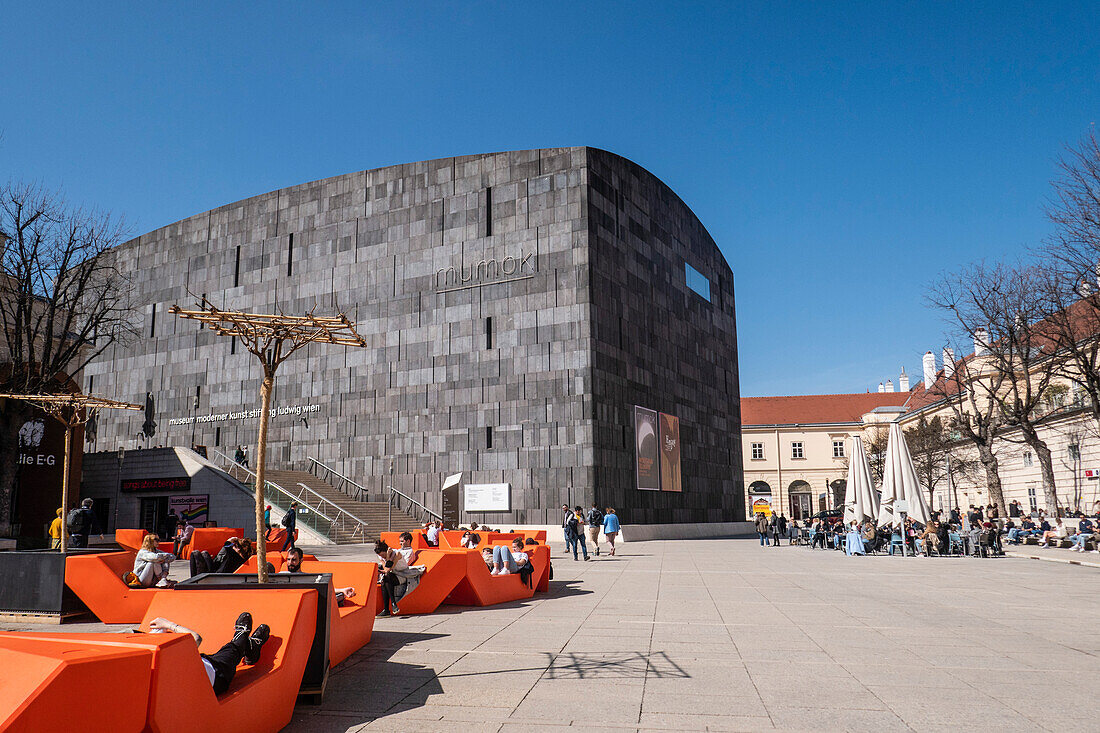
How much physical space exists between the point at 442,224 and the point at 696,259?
677 inches

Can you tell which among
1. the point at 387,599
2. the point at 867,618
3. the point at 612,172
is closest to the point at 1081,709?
the point at 867,618

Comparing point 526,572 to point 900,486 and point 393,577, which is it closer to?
point 393,577

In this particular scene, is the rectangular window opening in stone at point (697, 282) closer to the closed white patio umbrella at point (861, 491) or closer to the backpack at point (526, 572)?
the closed white patio umbrella at point (861, 491)

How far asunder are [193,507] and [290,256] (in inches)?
593

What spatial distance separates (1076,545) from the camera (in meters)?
24.0

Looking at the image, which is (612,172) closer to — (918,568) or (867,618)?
(918,568)

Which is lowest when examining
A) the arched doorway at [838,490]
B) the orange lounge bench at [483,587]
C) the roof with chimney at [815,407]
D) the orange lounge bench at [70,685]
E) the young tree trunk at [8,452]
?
the arched doorway at [838,490]

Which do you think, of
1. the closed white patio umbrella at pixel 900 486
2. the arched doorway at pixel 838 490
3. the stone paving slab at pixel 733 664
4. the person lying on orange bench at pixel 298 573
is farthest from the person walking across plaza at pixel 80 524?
the arched doorway at pixel 838 490

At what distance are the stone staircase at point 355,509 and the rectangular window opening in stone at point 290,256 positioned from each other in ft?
37.9

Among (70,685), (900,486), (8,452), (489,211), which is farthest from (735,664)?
(489,211)

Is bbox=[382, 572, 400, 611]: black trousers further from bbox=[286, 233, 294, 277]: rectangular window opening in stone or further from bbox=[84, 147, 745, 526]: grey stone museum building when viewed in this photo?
bbox=[286, 233, 294, 277]: rectangular window opening in stone

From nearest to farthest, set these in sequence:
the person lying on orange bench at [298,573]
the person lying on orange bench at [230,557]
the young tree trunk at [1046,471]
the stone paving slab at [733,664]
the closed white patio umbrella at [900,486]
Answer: the stone paving slab at [733,664]
the person lying on orange bench at [298,573]
the person lying on orange bench at [230,557]
the closed white patio umbrella at [900,486]
the young tree trunk at [1046,471]

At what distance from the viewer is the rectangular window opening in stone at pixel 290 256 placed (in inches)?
1650

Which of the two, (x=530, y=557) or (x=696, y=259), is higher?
(x=696, y=259)
